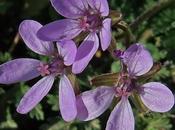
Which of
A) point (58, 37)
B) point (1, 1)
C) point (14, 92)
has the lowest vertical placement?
point (14, 92)

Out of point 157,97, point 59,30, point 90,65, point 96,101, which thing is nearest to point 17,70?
point 59,30

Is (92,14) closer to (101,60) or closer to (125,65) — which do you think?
(125,65)

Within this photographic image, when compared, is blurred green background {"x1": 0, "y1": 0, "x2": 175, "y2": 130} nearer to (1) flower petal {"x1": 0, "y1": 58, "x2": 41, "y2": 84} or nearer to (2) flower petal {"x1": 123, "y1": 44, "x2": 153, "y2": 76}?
(1) flower petal {"x1": 0, "y1": 58, "x2": 41, "y2": 84}

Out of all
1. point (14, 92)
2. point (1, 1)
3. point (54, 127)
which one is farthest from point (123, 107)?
point (1, 1)

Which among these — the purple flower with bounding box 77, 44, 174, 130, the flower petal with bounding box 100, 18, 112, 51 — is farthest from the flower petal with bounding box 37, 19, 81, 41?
the purple flower with bounding box 77, 44, 174, 130

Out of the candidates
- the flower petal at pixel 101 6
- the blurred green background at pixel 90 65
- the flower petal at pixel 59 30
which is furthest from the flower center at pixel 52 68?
the blurred green background at pixel 90 65

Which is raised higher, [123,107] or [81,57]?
[81,57]

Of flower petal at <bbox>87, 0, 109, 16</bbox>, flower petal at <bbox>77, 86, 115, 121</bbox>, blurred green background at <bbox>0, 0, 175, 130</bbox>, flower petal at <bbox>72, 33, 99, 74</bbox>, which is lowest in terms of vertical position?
blurred green background at <bbox>0, 0, 175, 130</bbox>
